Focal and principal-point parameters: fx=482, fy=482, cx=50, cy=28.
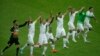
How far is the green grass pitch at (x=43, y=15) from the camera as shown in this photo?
3411cm

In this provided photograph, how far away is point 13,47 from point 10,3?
31.7 ft

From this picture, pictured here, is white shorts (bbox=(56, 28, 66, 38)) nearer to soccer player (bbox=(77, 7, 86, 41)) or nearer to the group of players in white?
the group of players in white

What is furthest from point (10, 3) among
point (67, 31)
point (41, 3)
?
point (67, 31)

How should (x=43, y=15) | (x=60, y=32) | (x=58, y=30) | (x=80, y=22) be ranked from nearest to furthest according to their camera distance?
(x=60, y=32), (x=58, y=30), (x=80, y=22), (x=43, y=15)

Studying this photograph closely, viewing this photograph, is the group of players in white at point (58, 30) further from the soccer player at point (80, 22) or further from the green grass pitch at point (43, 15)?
the green grass pitch at point (43, 15)

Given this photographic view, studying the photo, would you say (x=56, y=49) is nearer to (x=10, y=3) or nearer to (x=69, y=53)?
(x=69, y=53)

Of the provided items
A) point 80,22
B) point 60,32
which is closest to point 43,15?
point 80,22

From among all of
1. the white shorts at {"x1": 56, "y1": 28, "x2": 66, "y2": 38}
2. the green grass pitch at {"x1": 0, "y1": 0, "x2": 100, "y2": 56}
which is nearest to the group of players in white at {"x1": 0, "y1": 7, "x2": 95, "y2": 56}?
the white shorts at {"x1": 56, "y1": 28, "x2": 66, "y2": 38}

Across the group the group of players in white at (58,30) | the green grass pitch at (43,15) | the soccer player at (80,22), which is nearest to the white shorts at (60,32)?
the group of players in white at (58,30)

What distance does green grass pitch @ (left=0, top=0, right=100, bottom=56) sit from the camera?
1343 inches

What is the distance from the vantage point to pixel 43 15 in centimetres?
4216

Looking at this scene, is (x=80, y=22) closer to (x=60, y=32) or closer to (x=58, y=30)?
(x=58, y=30)

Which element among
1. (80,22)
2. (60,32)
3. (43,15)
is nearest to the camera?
(60,32)

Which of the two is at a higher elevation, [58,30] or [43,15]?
[43,15]
